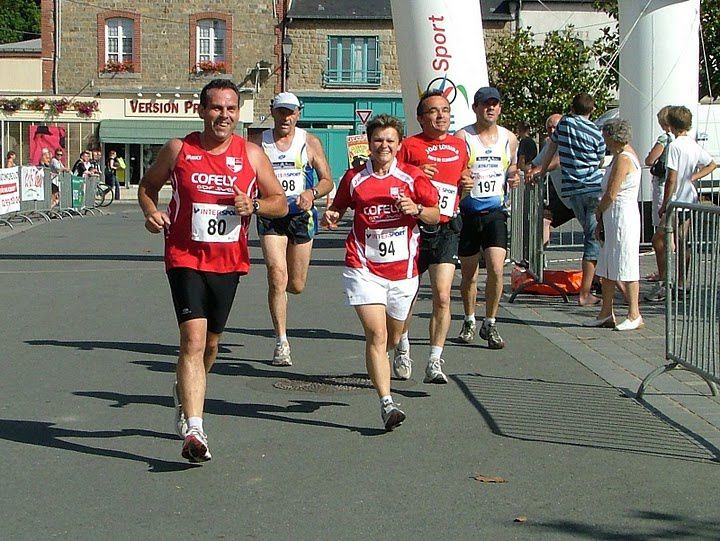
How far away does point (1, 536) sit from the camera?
504cm

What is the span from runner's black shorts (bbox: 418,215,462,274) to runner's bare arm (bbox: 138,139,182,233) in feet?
7.96

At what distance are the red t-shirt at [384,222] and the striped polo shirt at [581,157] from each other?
5.69 meters

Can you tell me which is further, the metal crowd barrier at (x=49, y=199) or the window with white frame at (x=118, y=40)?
the window with white frame at (x=118, y=40)

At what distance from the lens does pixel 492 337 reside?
997 cm

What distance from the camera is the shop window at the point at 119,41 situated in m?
52.1

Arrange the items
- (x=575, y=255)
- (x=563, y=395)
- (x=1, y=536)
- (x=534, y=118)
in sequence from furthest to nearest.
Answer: (x=534, y=118)
(x=575, y=255)
(x=563, y=395)
(x=1, y=536)

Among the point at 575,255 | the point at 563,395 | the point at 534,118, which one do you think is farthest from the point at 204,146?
the point at 534,118

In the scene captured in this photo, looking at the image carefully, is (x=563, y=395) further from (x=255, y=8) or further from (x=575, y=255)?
(x=255, y=8)

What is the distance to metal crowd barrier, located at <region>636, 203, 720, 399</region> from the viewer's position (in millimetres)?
7148

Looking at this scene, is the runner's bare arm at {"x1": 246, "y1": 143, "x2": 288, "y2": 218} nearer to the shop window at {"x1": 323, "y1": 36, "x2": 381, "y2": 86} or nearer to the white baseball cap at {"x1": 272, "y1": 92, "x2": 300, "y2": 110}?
the white baseball cap at {"x1": 272, "y1": 92, "x2": 300, "y2": 110}

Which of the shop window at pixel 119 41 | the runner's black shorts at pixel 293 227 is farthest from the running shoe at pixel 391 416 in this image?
the shop window at pixel 119 41

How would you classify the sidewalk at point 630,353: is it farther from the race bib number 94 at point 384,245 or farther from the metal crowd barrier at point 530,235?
the race bib number 94 at point 384,245

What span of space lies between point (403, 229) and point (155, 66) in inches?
1830

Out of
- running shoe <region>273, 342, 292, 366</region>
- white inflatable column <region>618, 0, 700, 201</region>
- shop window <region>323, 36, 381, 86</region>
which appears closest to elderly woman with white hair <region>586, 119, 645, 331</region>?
running shoe <region>273, 342, 292, 366</region>
